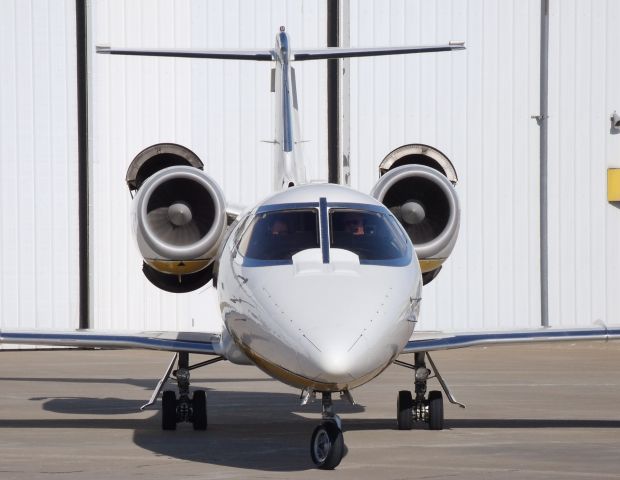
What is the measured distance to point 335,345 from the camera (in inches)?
365

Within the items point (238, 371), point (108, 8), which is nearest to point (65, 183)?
point (108, 8)

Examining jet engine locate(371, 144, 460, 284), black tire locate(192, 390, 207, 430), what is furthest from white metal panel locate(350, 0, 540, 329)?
black tire locate(192, 390, 207, 430)

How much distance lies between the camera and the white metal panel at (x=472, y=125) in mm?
28656

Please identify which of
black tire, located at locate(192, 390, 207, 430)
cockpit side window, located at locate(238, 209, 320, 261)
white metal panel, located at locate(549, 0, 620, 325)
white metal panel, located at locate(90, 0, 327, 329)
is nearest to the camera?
cockpit side window, located at locate(238, 209, 320, 261)

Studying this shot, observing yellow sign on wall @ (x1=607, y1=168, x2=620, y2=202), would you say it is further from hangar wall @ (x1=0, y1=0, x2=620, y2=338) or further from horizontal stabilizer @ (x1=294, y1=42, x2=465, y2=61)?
horizontal stabilizer @ (x1=294, y1=42, x2=465, y2=61)

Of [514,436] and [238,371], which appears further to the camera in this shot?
[238,371]

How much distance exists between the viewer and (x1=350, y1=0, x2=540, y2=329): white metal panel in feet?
94.0

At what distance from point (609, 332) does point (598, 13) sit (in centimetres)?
1862

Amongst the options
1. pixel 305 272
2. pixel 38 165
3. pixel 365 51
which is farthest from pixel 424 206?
pixel 38 165

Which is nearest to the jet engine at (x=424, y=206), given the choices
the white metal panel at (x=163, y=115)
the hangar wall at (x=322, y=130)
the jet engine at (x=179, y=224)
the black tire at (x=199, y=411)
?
the jet engine at (x=179, y=224)

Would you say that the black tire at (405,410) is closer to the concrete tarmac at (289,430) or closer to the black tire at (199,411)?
the concrete tarmac at (289,430)

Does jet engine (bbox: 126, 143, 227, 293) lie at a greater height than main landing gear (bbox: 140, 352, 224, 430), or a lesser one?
greater

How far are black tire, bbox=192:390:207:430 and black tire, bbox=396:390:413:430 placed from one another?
197 centimetres

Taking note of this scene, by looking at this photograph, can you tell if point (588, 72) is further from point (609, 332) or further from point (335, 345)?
point (335, 345)
